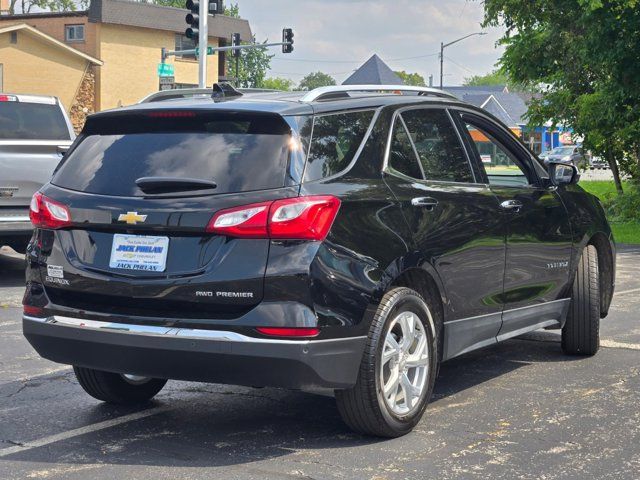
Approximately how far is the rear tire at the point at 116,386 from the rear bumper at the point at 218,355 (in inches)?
35.4

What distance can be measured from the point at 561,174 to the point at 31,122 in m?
7.60

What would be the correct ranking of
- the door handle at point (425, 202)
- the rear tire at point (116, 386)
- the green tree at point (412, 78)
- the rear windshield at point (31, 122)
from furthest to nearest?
the green tree at point (412, 78)
the rear windshield at point (31, 122)
the rear tire at point (116, 386)
the door handle at point (425, 202)

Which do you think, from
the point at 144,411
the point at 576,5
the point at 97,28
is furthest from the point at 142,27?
the point at 144,411

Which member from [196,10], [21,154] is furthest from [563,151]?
[21,154]

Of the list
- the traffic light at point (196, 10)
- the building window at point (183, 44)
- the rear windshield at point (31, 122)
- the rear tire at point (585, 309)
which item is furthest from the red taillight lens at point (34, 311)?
the building window at point (183, 44)

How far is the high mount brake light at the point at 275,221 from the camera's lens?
5.19m

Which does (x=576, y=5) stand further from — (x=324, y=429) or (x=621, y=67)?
(x=324, y=429)

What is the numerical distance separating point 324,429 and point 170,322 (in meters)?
1.18

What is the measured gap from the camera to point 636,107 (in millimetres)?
21734

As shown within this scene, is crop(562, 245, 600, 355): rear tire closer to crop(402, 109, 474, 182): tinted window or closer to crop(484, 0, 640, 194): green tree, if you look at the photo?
crop(402, 109, 474, 182): tinted window

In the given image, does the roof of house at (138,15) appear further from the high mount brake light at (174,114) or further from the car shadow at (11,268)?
the high mount brake light at (174,114)

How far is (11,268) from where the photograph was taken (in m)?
14.3

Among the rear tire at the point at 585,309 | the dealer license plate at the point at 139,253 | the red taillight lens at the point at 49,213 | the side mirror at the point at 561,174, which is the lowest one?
the rear tire at the point at 585,309

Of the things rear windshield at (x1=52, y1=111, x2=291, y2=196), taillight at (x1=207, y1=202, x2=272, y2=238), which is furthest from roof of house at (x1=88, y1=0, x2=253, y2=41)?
taillight at (x1=207, y1=202, x2=272, y2=238)
